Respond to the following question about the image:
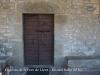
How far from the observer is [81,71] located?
492 cm

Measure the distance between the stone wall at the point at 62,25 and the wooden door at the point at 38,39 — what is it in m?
0.24

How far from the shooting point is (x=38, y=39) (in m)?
5.57

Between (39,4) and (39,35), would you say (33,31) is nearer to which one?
(39,35)

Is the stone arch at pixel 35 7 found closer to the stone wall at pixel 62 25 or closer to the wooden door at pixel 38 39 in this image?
the stone wall at pixel 62 25

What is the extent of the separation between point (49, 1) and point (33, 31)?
3.80 ft

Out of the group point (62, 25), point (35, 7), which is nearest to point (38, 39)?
point (62, 25)

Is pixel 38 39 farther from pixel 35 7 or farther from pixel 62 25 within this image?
Result: pixel 35 7

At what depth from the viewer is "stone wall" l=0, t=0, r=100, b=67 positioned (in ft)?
17.3

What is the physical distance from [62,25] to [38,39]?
965mm

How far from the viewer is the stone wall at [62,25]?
529 centimetres

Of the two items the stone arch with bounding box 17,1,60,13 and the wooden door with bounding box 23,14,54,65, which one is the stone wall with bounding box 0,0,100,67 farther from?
the wooden door with bounding box 23,14,54,65

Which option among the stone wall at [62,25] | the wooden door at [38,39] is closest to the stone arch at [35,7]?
the stone wall at [62,25]

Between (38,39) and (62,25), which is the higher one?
(62,25)

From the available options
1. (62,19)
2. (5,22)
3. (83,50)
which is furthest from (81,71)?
(5,22)
